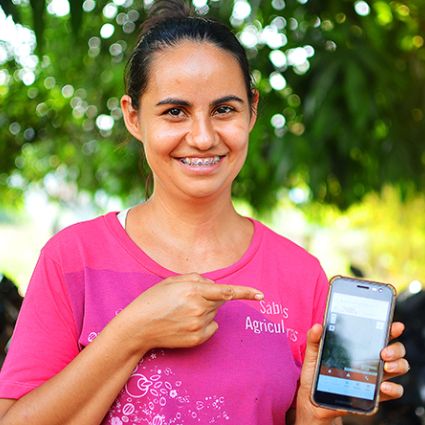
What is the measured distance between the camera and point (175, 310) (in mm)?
1656

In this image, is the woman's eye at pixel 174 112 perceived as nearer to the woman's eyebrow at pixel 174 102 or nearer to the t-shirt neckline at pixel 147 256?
the woman's eyebrow at pixel 174 102

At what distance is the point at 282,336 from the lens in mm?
1875

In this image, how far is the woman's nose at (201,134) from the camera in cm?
180

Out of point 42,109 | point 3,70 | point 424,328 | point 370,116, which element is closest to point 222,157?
point 370,116

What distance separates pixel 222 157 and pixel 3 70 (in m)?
3.01

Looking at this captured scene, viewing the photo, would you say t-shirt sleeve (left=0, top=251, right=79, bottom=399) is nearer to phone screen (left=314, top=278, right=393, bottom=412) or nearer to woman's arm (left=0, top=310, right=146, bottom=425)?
woman's arm (left=0, top=310, right=146, bottom=425)

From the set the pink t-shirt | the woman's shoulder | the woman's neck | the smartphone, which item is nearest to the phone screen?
the smartphone

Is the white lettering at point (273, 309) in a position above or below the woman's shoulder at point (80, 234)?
below

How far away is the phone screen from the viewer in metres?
1.74

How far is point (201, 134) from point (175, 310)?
0.37 meters

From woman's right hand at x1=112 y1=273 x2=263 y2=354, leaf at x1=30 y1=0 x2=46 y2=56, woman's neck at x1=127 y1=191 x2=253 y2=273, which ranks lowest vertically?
woman's right hand at x1=112 y1=273 x2=263 y2=354

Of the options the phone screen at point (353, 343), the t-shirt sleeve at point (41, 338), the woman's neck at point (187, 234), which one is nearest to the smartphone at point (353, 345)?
the phone screen at point (353, 343)

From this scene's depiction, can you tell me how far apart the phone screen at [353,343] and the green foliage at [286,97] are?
84 cm

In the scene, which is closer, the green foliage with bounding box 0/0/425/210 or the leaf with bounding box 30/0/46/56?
the leaf with bounding box 30/0/46/56
